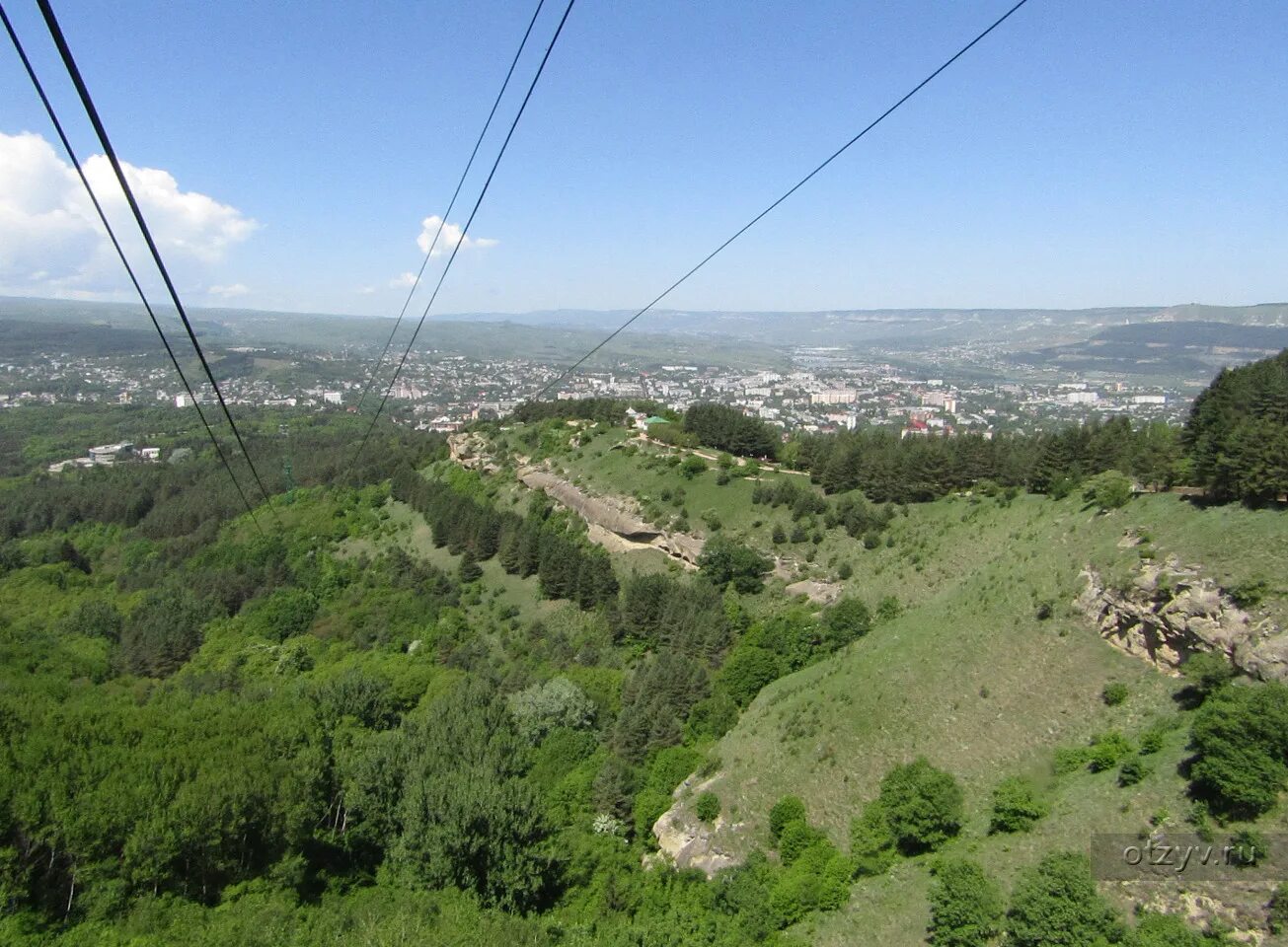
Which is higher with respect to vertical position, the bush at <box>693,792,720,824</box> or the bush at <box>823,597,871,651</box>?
the bush at <box>823,597,871,651</box>

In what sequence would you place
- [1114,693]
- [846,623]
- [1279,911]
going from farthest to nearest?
[846,623] → [1114,693] → [1279,911]

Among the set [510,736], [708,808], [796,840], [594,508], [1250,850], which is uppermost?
[1250,850]

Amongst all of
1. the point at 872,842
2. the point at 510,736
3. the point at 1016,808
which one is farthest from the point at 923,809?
the point at 510,736

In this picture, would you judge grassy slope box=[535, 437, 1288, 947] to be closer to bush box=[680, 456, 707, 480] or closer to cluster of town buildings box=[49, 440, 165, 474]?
bush box=[680, 456, 707, 480]

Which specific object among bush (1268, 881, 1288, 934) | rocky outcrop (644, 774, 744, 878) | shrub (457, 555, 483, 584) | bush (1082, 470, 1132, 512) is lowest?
shrub (457, 555, 483, 584)

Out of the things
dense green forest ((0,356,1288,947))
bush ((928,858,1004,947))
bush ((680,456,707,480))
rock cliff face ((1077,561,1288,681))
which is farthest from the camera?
bush ((680,456,707,480))

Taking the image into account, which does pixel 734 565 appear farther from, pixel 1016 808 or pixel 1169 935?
pixel 1169 935

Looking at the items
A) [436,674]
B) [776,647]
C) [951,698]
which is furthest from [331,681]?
[951,698]

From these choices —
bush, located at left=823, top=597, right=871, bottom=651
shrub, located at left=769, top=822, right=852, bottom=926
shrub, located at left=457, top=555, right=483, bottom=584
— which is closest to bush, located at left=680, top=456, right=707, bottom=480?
shrub, located at left=457, top=555, right=483, bottom=584
